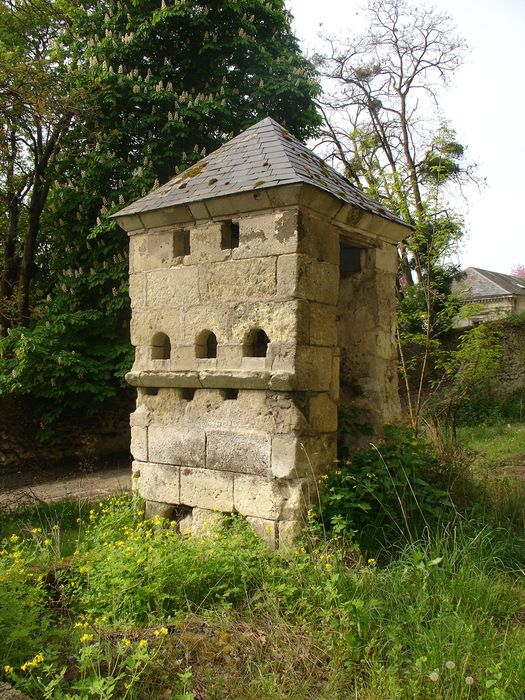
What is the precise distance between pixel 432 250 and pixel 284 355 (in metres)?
5.32

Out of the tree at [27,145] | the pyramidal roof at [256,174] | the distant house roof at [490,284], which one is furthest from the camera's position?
the distant house roof at [490,284]

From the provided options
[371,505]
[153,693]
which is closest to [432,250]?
[371,505]

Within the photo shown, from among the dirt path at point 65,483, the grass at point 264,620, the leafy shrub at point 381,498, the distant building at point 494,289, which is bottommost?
the dirt path at point 65,483

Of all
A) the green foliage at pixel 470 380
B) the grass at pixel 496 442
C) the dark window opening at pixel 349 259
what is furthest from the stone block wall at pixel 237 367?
the green foliage at pixel 470 380

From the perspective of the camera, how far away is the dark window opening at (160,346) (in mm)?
5242

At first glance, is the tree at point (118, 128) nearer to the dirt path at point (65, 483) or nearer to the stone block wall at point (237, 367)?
the dirt path at point (65, 483)

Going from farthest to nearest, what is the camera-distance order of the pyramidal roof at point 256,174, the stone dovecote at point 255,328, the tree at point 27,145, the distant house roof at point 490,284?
the distant house roof at point 490,284
the tree at point 27,145
the pyramidal roof at point 256,174
the stone dovecote at point 255,328

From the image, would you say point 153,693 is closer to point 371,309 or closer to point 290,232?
point 290,232

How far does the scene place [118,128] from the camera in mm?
10133

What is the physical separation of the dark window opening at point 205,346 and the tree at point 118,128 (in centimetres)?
440

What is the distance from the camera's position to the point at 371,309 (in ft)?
17.7

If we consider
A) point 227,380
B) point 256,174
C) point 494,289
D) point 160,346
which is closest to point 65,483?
point 160,346

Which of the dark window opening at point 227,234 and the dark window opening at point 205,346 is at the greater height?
the dark window opening at point 227,234

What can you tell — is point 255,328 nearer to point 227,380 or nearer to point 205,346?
point 227,380
